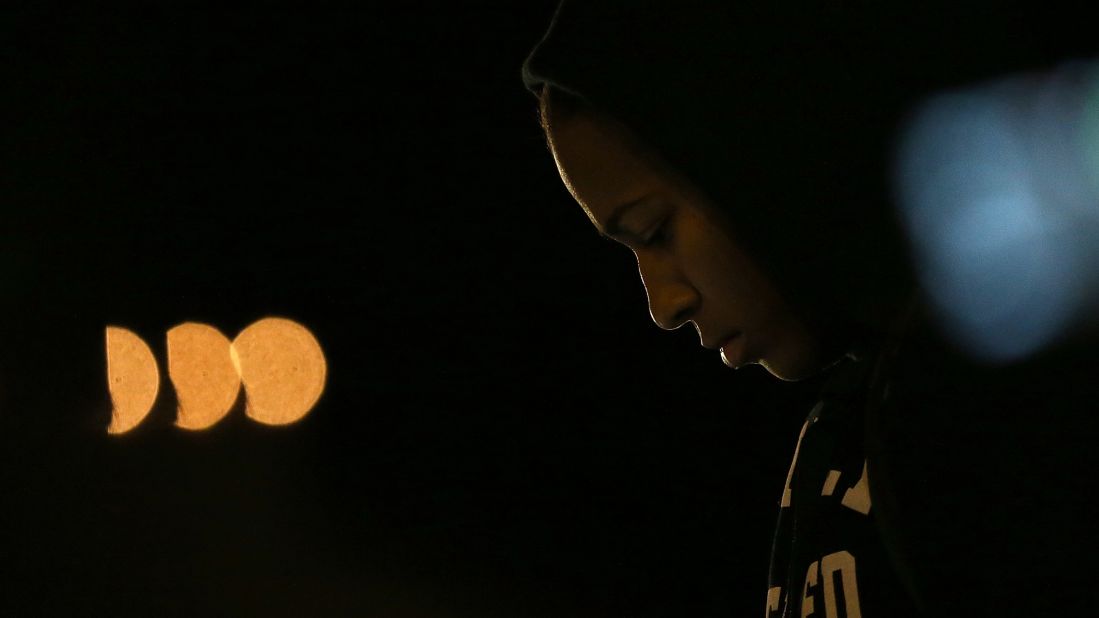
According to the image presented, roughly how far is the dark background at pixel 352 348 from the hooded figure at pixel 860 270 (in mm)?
947

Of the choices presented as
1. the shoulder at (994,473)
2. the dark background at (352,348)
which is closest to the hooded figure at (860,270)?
the shoulder at (994,473)

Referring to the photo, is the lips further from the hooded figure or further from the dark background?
the dark background

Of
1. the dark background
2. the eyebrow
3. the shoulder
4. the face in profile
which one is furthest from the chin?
the dark background

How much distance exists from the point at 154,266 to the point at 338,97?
522 mm

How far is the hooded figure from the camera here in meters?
0.43

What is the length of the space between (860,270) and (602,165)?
231 millimetres

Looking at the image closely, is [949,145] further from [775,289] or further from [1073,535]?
[1073,535]

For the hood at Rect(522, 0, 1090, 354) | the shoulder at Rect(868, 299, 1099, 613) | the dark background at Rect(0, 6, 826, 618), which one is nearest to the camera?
the shoulder at Rect(868, 299, 1099, 613)

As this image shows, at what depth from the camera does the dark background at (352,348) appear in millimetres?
1779

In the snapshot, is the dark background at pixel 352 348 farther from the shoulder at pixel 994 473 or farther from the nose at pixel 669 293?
the shoulder at pixel 994 473

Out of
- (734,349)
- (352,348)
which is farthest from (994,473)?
(352,348)

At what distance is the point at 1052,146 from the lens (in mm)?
552

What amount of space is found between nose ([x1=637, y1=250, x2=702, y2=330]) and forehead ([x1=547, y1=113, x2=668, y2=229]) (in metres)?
0.06

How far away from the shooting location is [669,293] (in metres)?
0.77
